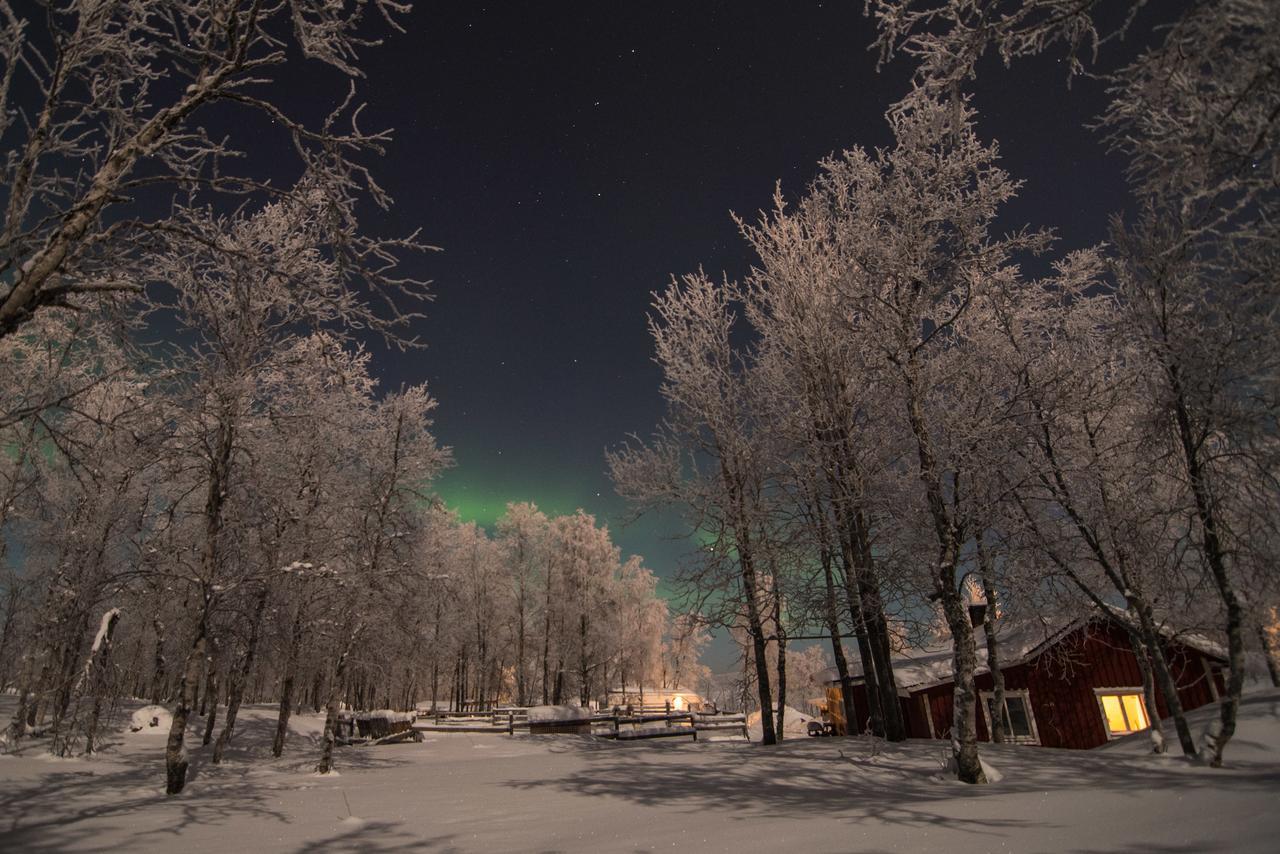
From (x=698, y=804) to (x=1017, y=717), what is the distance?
57.2 feet

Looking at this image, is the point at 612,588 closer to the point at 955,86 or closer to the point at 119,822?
the point at 119,822

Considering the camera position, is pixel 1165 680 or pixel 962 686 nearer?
pixel 962 686

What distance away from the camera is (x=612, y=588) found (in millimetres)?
40062

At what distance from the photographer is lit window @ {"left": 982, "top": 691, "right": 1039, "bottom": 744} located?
1881cm

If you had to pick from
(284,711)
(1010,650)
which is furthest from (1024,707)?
(284,711)

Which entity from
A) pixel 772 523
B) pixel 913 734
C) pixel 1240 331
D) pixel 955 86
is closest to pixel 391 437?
pixel 772 523

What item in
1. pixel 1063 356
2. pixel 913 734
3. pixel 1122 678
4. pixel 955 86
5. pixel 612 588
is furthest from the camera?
pixel 612 588

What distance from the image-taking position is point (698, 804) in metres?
6.88

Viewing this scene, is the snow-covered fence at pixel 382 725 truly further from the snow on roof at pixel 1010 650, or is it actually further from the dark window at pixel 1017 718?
the dark window at pixel 1017 718

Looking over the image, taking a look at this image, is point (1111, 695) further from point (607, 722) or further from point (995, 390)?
point (607, 722)

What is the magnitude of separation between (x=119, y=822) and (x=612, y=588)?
3410cm

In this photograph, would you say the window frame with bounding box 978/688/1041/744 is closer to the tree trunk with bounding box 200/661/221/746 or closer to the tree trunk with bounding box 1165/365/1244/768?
the tree trunk with bounding box 1165/365/1244/768

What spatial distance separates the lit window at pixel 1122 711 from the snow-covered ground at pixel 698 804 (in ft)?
26.7

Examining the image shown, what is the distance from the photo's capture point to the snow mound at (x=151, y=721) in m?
19.5
